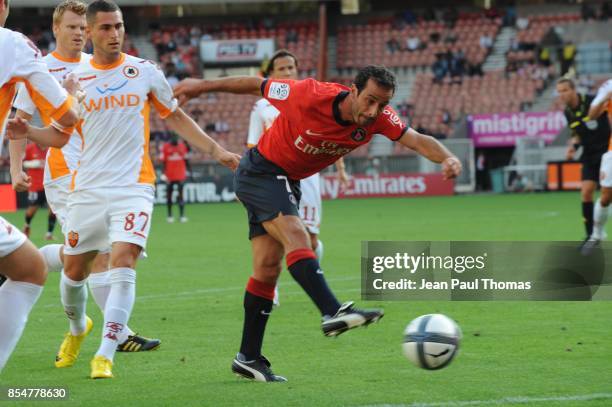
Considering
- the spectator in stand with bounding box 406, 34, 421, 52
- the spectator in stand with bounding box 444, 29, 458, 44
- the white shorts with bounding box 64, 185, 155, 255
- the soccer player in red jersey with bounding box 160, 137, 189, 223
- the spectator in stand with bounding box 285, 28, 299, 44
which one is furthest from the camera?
the spectator in stand with bounding box 285, 28, 299, 44

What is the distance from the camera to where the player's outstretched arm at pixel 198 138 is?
7.19 meters

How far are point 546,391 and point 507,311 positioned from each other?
11.9ft

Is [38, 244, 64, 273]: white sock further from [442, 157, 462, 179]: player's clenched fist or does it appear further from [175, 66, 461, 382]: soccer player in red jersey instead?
[442, 157, 462, 179]: player's clenched fist

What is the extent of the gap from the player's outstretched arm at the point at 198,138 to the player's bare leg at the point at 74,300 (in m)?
1.02

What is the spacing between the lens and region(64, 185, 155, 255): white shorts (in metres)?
6.92

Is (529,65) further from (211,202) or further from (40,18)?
(40,18)

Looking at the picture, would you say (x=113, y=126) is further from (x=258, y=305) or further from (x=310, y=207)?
(x=310, y=207)

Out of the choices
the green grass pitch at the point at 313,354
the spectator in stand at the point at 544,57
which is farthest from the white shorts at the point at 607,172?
the spectator in stand at the point at 544,57

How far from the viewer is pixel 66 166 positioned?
8.23 meters

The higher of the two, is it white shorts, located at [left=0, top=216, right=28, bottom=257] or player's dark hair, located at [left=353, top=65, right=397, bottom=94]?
player's dark hair, located at [left=353, top=65, right=397, bottom=94]

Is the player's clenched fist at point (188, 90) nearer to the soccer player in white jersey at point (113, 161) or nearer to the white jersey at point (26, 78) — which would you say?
the soccer player in white jersey at point (113, 161)

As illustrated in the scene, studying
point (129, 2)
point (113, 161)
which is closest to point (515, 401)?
point (113, 161)

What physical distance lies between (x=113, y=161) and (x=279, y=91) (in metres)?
1.27

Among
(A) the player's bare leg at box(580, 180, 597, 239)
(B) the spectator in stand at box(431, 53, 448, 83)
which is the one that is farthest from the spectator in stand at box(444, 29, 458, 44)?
(A) the player's bare leg at box(580, 180, 597, 239)
